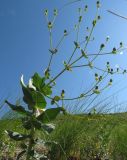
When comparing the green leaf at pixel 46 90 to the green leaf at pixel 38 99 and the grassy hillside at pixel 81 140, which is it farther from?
the grassy hillside at pixel 81 140

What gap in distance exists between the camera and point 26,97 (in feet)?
5.61

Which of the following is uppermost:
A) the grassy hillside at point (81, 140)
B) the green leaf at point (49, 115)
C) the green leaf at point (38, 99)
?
the grassy hillside at point (81, 140)

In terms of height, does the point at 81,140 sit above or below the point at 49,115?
above

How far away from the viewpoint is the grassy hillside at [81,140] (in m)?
3.27

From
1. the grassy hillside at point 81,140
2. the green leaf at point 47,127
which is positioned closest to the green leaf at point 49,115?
the green leaf at point 47,127

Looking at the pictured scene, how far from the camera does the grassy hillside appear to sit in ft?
10.7

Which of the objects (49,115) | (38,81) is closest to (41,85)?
(38,81)

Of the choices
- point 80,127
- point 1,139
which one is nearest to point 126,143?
point 80,127

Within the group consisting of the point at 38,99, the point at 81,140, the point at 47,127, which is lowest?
the point at 47,127

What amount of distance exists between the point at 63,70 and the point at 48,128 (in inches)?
36.8

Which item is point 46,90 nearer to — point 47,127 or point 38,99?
point 38,99

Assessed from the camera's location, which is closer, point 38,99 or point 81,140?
point 38,99

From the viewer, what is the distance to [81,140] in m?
3.50

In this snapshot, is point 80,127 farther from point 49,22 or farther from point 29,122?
point 29,122
